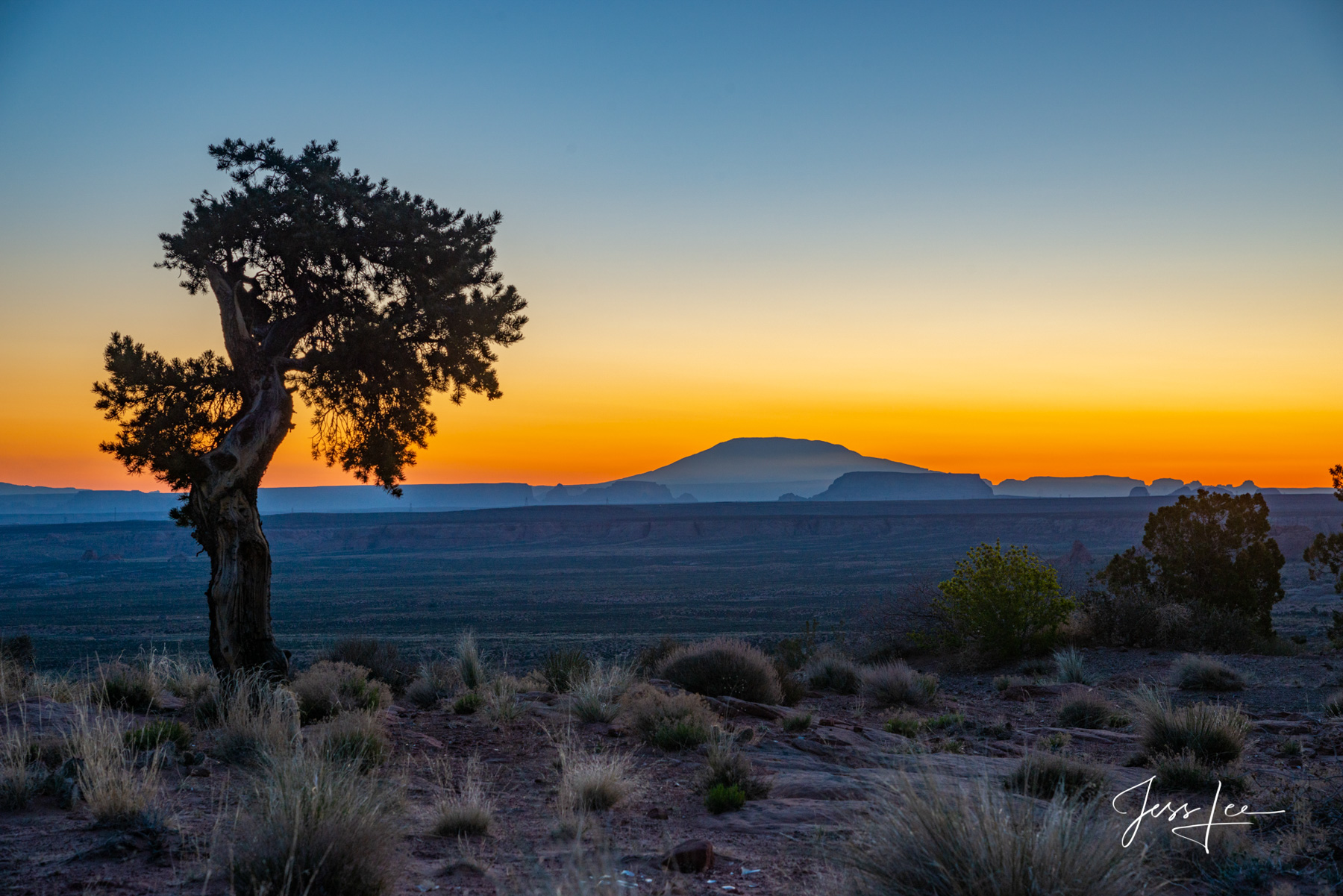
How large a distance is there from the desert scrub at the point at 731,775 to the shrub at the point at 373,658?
32.9 feet

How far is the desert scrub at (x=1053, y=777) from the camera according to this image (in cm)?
754

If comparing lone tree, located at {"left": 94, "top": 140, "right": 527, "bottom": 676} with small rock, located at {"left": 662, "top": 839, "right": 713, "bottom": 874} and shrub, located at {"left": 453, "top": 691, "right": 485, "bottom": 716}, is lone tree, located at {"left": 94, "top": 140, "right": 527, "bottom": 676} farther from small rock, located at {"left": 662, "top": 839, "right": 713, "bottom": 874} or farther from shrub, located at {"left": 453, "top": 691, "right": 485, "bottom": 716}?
small rock, located at {"left": 662, "top": 839, "right": 713, "bottom": 874}

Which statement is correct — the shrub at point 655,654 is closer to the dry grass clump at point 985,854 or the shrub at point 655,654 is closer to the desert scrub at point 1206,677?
the desert scrub at point 1206,677

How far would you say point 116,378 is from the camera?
1168cm

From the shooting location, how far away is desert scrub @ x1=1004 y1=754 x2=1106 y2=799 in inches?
297

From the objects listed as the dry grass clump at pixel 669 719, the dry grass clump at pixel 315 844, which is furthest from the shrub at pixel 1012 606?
the dry grass clump at pixel 315 844

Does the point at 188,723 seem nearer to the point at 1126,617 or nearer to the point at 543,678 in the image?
the point at 543,678

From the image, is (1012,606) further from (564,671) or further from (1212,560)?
(564,671)

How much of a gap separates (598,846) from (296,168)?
34.8 feet

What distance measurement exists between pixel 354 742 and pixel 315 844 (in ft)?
12.0

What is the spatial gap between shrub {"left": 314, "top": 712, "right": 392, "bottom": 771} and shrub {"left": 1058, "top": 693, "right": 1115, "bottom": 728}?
10097 millimetres

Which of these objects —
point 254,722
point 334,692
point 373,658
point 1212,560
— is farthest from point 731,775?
point 1212,560

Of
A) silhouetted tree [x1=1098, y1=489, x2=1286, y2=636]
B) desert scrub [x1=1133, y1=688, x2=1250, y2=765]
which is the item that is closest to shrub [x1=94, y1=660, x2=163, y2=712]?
desert scrub [x1=1133, y1=688, x2=1250, y2=765]

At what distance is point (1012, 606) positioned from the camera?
21.5 metres
